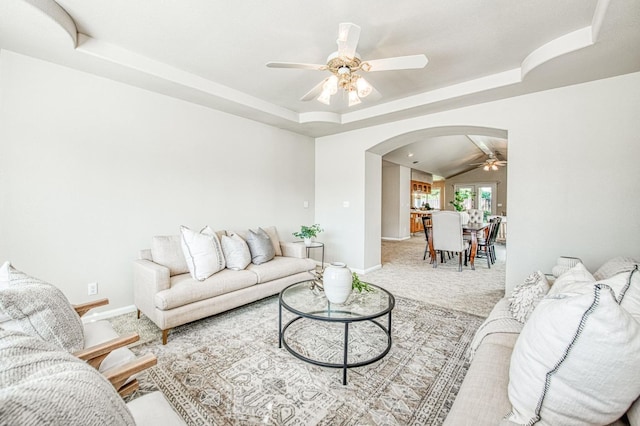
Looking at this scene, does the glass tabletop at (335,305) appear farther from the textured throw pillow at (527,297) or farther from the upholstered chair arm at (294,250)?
the upholstered chair arm at (294,250)

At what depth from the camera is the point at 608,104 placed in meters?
2.87

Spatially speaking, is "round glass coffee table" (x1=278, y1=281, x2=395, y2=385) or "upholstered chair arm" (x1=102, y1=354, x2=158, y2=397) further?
"round glass coffee table" (x1=278, y1=281, x2=395, y2=385)

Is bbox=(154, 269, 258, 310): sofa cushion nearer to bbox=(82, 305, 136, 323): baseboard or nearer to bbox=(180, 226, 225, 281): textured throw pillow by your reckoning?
bbox=(180, 226, 225, 281): textured throw pillow

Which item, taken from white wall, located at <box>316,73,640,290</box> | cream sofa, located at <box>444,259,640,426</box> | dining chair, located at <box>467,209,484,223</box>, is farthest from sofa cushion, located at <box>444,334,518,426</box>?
dining chair, located at <box>467,209,484,223</box>

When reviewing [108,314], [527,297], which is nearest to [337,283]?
[527,297]

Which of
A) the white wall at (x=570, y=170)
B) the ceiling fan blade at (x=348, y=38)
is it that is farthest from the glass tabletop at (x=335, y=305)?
the white wall at (x=570, y=170)

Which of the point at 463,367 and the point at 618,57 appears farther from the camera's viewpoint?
the point at 618,57

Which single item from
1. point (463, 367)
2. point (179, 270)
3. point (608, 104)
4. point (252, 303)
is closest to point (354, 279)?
point (463, 367)

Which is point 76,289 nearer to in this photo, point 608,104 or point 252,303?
point 252,303

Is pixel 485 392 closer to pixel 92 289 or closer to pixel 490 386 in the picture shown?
pixel 490 386

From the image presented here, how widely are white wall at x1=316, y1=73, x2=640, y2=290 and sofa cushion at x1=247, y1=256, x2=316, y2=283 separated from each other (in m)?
2.54

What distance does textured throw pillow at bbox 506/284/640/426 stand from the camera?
0.80 meters

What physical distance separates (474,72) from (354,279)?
104 inches

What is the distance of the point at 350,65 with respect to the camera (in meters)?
2.26
